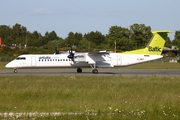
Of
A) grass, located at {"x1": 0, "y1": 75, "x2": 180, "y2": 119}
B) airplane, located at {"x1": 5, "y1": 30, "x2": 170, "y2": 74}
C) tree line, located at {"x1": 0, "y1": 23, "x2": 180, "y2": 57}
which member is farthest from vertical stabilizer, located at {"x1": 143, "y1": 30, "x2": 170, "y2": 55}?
tree line, located at {"x1": 0, "y1": 23, "x2": 180, "y2": 57}

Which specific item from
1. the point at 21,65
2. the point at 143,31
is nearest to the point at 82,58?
the point at 21,65

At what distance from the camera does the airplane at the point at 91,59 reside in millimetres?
42469

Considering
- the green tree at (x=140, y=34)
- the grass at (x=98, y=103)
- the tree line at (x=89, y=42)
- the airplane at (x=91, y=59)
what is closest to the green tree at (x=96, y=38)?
the tree line at (x=89, y=42)

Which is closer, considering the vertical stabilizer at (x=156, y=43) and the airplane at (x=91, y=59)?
the airplane at (x=91, y=59)

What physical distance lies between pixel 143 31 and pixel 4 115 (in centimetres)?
12073

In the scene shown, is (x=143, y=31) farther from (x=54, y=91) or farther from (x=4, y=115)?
(x=4, y=115)

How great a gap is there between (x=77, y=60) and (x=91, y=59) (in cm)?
166

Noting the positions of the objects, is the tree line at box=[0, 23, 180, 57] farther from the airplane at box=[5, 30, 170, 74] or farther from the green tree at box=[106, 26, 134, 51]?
the airplane at box=[5, 30, 170, 74]

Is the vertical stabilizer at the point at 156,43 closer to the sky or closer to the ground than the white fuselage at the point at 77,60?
closer to the sky

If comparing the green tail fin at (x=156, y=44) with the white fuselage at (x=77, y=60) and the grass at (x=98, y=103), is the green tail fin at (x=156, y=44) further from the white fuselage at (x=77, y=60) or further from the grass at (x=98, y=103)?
the grass at (x=98, y=103)

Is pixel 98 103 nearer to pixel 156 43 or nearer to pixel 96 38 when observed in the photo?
pixel 156 43

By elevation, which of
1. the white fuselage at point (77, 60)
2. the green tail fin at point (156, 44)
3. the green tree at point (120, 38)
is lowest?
the white fuselage at point (77, 60)

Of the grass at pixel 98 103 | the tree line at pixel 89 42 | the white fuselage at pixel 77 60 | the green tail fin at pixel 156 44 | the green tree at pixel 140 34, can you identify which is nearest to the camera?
the grass at pixel 98 103

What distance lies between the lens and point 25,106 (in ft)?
56.2
